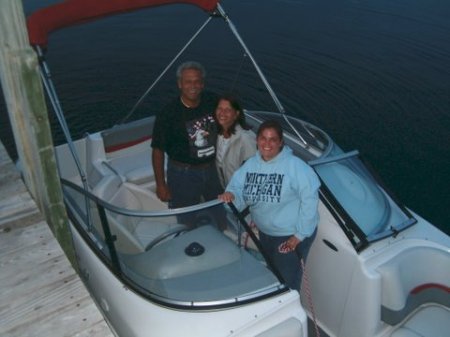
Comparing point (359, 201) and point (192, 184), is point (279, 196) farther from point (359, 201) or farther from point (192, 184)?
point (192, 184)

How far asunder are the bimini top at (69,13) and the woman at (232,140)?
1405 mm

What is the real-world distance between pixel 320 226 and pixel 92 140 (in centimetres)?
315

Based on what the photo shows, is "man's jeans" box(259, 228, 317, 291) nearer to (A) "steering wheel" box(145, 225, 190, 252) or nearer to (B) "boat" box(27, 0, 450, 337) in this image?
(B) "boat" box(27, 0, 450, 337)

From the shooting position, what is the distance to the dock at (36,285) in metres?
3.49

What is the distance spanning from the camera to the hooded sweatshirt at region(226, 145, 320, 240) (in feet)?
12.9

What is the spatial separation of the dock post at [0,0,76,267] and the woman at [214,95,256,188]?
4.77 feet

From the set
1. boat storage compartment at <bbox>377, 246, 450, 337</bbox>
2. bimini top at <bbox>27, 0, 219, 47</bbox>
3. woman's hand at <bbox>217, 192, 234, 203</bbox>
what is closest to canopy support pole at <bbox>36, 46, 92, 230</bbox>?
bimini top at <bbox>27, 0, 219, 47</bbox>

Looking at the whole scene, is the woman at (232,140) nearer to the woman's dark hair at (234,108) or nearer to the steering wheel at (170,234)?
the woman's dark hair at (234,108)

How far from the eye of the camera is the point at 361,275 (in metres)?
4.16

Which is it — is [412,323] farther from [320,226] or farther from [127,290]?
[127,290]

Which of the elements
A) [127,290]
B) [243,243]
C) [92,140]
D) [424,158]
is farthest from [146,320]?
[424,158]

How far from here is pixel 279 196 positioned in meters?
3.99

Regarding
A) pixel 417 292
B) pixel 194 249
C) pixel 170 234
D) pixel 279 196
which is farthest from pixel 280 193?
pixel 417 292

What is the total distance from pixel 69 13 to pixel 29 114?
153 cm
